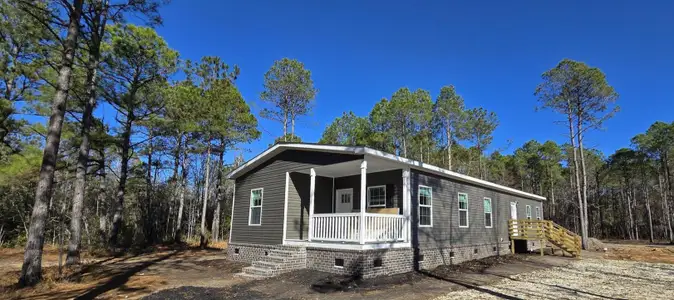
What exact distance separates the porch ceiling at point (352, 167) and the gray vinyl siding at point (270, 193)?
281mm

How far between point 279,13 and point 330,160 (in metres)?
8.83

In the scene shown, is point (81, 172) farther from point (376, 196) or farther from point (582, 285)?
point (582, 285)

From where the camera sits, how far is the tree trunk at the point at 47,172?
302 inches

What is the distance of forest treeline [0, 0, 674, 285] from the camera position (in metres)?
10.3

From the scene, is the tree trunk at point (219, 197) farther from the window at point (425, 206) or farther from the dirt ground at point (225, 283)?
the window at point (425, 206)

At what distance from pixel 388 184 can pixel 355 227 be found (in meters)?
2.31

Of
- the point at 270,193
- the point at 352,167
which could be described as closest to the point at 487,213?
the point at 352,167

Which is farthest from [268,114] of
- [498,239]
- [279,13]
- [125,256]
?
[498,239]

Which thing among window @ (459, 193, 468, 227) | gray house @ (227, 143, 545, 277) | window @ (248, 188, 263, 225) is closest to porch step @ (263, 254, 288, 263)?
gray house @ (227, 143, 545, 277)

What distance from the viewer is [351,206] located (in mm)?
12109

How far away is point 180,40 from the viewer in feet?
50.6

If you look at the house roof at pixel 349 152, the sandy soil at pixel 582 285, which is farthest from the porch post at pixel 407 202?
the sandy soil at pixel 582 285

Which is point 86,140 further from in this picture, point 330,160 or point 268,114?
point 268,114

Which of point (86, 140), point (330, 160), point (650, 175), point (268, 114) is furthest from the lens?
point (650, 175)
